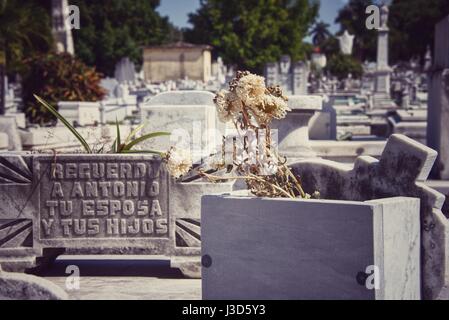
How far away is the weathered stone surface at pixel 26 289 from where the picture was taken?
12.6 ft

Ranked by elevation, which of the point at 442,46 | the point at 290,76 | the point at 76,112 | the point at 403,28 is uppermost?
the point at 403,28

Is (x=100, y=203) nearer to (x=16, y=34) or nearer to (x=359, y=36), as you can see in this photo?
(x=16, y=34)

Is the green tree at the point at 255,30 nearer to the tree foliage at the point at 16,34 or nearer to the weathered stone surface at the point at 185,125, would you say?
the tree foliage at the point at 16,34

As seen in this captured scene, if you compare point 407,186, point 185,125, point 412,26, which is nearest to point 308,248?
point 407,186

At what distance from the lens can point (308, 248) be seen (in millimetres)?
4059

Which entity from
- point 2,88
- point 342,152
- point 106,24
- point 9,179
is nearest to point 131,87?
point 2,88

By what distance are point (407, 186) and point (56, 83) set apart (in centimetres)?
1934

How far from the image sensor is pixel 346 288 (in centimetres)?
397

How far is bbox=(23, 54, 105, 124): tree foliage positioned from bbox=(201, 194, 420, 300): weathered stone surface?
17804 millimetres

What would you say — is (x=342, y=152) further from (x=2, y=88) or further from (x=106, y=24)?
(x=106, y=24)

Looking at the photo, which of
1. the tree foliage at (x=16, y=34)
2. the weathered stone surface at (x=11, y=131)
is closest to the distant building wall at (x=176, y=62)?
the tree foliage at (x=16, y=34)

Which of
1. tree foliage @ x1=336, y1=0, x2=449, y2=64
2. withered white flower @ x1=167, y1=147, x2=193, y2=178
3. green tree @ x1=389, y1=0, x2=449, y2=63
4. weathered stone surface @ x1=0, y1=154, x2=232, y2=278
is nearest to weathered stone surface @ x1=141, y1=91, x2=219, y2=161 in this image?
weathered stone surface @ x1=0, y1=154, x2=232, y2=278

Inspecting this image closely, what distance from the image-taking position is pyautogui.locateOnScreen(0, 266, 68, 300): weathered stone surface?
3834 millimetres

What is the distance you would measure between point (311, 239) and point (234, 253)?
51cm
